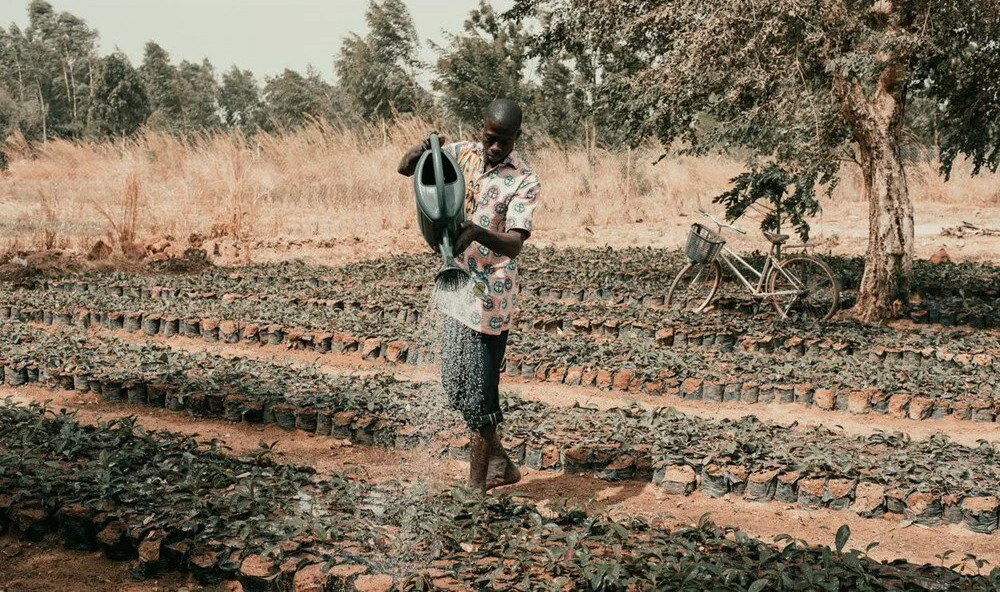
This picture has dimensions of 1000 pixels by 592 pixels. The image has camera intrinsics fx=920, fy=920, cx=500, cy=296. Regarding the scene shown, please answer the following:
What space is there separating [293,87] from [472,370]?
35855 millimetres

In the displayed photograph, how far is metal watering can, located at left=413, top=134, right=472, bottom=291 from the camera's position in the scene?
3037 mm

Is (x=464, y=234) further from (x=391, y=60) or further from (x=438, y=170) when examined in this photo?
(x=391, y=60)

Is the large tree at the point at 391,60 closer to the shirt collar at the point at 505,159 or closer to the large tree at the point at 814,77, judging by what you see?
the large tree at the point at 814,77

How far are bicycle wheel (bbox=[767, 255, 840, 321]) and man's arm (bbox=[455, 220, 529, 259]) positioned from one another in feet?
18.0

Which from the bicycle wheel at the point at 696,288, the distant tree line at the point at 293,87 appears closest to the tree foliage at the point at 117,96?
the distant tree line at the point at 293,87

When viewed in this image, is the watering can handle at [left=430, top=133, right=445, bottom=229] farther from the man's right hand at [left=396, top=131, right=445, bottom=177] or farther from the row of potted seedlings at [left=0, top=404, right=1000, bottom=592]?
the row of potted seedlings at [left=0, top=404, right=1000, bottom=592]

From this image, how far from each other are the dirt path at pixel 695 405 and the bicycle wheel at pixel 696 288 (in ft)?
8.61

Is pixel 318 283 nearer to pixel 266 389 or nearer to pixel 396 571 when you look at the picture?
pixel 266 389

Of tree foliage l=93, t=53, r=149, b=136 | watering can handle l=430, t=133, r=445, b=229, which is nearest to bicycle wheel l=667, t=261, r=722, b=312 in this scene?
watering can handle l=430, t=133, r=445, b=229

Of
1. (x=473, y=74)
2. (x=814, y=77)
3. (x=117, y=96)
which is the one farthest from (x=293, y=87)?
(x=814, y=77)

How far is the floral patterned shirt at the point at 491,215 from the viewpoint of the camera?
11.4ft

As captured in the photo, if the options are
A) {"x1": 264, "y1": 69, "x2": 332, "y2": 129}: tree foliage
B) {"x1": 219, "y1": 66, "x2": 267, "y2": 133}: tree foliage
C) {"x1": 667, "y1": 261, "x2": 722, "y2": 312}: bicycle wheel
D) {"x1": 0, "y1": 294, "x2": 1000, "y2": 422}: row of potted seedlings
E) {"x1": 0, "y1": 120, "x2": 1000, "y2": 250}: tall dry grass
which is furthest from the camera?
{"x1": 219, "y1": 66, "x2": 267, "y2": 133}: tree foliage

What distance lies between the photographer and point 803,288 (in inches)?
329

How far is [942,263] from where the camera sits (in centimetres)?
1143
